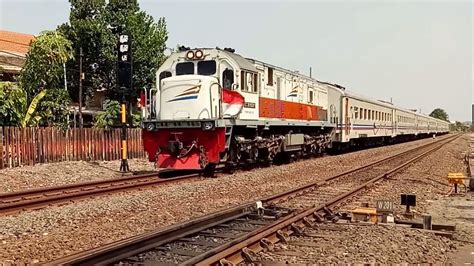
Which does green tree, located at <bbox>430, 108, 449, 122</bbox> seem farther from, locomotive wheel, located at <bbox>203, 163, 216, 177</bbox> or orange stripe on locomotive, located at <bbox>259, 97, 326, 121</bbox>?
locomotive wheel, located at <bbox>203, 163, 216, 177</bbox>

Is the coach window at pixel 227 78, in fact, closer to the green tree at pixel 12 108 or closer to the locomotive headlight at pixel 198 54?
the locomotive headlight at pixel 198 54

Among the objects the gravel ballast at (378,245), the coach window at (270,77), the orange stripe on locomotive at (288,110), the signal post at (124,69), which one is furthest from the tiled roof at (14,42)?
the gravel ballast at (378,245)

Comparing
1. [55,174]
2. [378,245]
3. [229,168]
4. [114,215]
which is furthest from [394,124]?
[378,245]

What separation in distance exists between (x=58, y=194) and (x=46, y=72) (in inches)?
739

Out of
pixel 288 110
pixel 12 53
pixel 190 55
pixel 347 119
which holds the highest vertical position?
pixel 12 53

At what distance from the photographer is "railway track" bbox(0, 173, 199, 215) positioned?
975cm

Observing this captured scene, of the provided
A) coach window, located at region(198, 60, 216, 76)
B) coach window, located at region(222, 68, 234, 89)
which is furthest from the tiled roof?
coach window, located at region(222, 68, 234, 89)

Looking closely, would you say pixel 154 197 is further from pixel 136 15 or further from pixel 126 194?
pixel 136 15

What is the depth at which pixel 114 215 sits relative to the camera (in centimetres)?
888

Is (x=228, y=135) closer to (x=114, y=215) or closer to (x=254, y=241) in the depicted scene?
(x=114, y=215)

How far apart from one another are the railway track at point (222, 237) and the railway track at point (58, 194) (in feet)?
13.3

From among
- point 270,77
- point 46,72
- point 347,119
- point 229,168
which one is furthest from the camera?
point 347,119

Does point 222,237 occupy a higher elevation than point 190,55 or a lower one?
lower

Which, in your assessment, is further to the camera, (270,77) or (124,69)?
(270,77)
